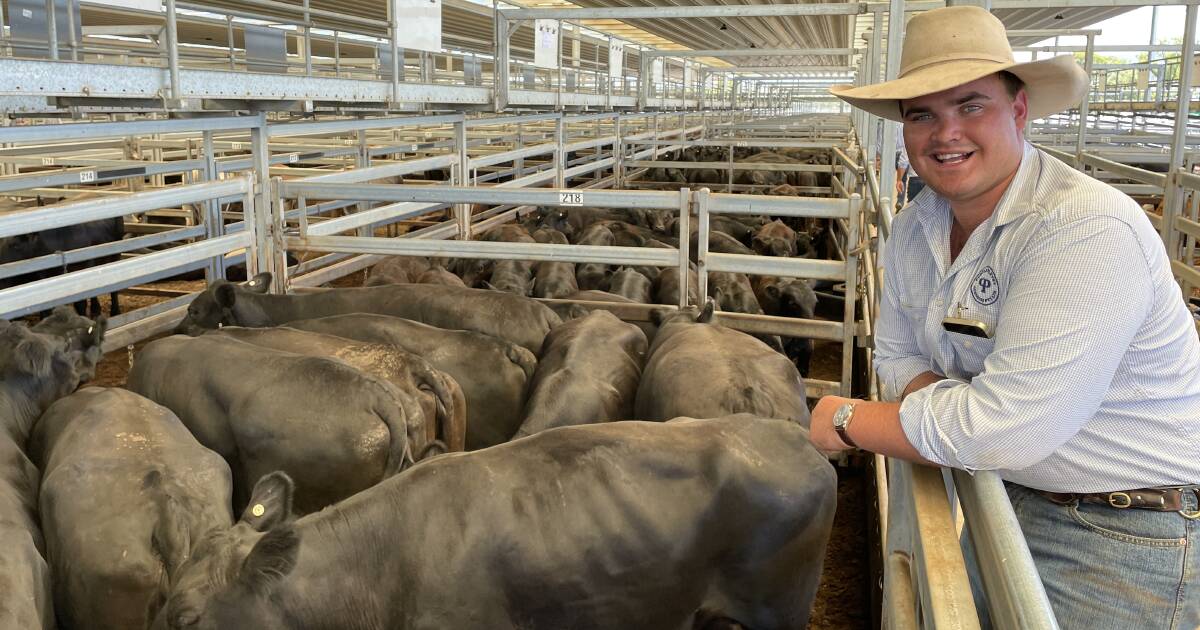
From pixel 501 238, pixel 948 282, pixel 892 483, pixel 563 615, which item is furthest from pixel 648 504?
pixel 501 238

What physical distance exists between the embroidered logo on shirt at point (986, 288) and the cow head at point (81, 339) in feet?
13.2

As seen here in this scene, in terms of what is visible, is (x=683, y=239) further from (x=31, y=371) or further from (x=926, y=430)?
(x=926, y=430)

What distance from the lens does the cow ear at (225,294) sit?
5.12 m

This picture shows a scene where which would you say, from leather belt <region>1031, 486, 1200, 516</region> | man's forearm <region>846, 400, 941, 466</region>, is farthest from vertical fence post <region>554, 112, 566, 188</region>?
leather belt <region>1031, 486, 1200, 516</region>

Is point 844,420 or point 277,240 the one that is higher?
point 844,420

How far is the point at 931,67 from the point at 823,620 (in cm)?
268

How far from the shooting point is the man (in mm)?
1487

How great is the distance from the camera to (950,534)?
1382mm

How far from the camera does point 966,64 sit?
1.75 metres

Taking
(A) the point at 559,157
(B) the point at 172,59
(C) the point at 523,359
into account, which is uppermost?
(B) the point at 172,59

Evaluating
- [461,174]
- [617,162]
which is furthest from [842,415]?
[617,162]

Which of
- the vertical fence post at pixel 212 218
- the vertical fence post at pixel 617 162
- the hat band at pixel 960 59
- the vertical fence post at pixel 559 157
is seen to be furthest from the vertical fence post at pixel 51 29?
the vertical fence post at pixel 617 162

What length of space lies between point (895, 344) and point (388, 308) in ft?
12.2

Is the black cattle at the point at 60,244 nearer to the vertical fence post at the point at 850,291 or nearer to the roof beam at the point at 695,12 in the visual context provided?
the roof beam at the point at 695,12
